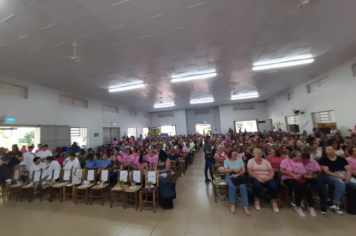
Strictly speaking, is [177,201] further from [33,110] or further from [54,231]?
[33,110]

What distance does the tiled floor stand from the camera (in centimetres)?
246

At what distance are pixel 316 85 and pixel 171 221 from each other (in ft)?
31.9

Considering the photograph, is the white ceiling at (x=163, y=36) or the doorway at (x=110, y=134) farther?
the doorway at (x=110, y=134)

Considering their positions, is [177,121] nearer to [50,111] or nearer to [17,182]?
[50,111]

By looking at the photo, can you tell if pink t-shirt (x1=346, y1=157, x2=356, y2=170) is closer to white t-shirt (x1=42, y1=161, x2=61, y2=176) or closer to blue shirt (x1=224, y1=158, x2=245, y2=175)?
blue shirt (x1=224, y1=158, x2=245, y2=175)

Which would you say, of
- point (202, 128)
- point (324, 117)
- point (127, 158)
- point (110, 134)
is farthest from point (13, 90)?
point (202, 128)

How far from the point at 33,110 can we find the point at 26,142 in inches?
61.0

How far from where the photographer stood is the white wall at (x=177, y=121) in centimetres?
1700

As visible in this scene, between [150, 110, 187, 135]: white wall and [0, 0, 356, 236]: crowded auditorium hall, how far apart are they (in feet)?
33.4

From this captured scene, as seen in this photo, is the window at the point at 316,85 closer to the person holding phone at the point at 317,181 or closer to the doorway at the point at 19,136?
the person holding phone at the point at 317,181

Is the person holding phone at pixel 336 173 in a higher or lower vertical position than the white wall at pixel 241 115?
lower

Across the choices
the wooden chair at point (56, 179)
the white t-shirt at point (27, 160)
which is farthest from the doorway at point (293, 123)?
the white t-shirt at point (27, 160)

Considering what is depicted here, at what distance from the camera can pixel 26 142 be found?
647cm

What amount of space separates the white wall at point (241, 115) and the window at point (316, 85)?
270 inches
